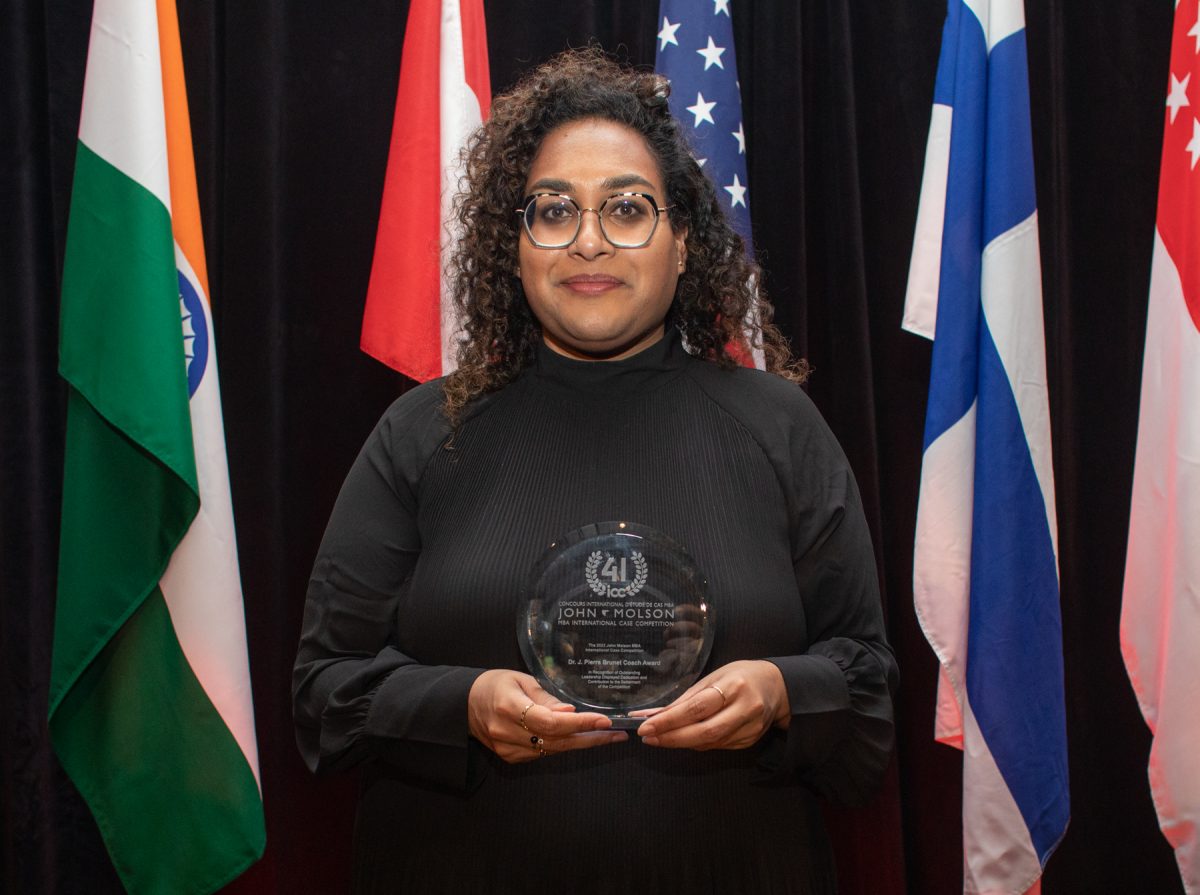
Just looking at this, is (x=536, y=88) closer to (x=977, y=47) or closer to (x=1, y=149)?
(x=977, y=47)

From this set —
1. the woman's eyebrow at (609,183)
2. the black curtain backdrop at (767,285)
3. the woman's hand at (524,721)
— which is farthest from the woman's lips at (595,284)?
the black curtain backdrop at (767,285)

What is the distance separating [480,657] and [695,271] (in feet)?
2.08

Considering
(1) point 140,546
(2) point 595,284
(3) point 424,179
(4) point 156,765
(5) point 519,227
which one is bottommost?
(4) point 156,765

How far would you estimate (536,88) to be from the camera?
4.67ft

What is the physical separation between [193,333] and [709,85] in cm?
124

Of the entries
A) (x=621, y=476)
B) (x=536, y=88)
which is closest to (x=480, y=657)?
(x=621, y=476)

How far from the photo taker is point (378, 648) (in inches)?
50.6

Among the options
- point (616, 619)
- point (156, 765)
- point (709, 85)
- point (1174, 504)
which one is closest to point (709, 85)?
point (709, 85)

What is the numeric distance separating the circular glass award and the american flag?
130cm

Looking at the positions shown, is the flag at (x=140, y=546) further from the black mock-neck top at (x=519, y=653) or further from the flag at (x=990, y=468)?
the flag at (x=990, y=468)

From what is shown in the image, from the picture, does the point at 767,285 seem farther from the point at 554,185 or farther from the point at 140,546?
the point at 140,546

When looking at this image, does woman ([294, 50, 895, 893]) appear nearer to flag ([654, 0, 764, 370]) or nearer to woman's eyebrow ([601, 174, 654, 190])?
woman's eyebrow ([601, 174, 654, 190])

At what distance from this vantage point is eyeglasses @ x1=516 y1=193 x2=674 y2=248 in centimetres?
131

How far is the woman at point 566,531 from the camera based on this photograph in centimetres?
115
